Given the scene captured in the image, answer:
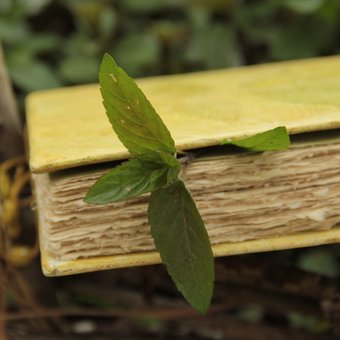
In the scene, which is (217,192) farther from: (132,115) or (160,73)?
(160,73)

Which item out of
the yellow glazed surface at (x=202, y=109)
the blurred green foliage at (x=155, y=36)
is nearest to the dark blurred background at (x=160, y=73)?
the blurred green foliage at (x=155, y=36)

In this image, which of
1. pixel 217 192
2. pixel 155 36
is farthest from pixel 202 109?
pixel 155 36

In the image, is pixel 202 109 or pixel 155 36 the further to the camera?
pixel 155 36

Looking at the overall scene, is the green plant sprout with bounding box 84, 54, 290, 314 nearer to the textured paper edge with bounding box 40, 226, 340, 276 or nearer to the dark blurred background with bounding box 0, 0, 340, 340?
the textured paper edge with bounding box 40, 226, 340, 276

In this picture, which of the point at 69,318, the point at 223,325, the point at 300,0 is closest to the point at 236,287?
the point at 223,325

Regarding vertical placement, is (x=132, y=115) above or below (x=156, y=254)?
above

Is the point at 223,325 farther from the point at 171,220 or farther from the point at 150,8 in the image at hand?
the point at 150,8

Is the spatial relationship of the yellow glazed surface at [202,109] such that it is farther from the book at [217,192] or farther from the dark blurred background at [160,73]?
the dark blurred background at [160,73]

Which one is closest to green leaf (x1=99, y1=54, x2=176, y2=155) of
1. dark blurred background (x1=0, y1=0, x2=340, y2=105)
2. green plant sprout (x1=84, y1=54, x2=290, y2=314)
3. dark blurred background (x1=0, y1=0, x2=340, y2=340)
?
green plant sprout (x1=84, y1=54, x2=290, y2=314)
